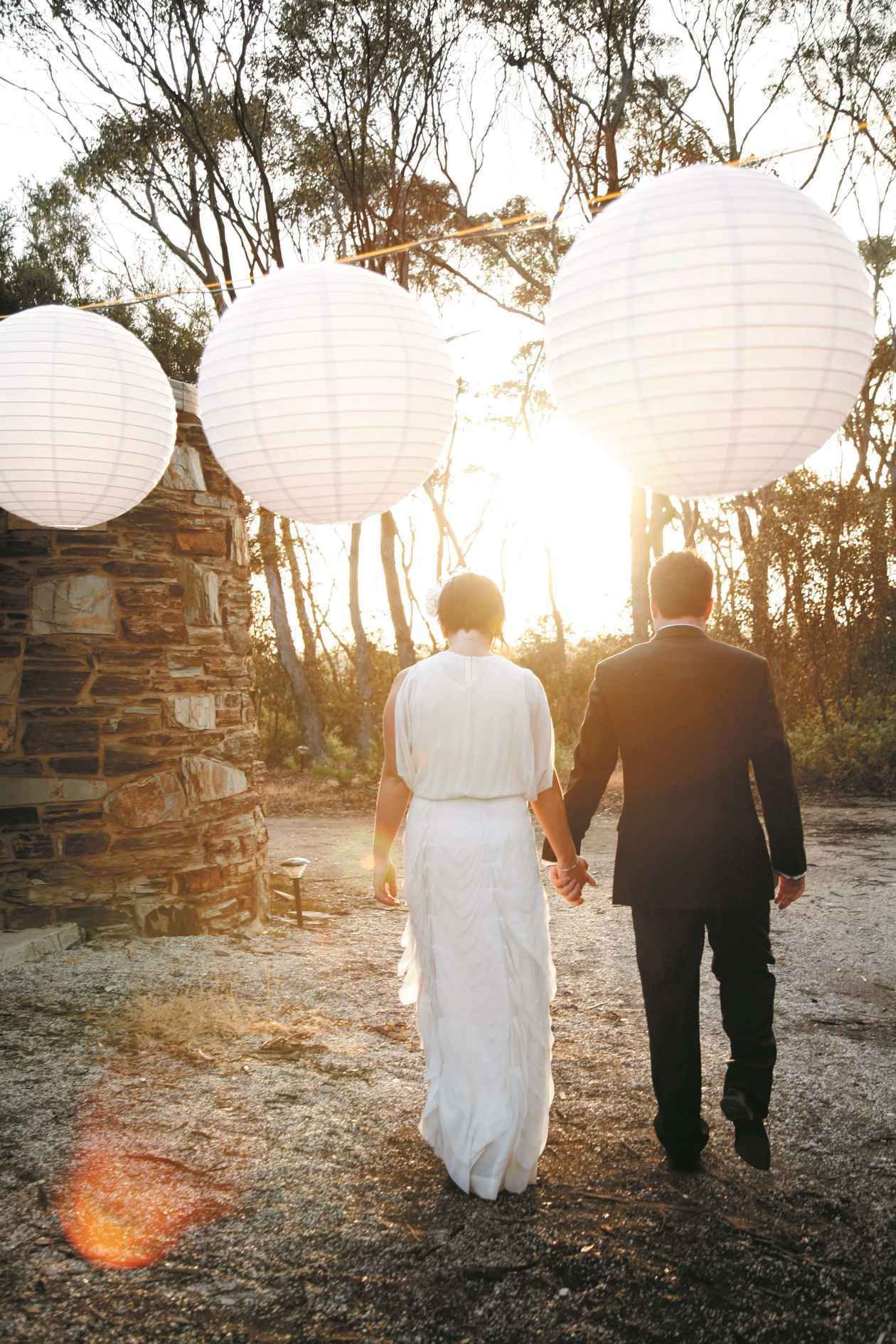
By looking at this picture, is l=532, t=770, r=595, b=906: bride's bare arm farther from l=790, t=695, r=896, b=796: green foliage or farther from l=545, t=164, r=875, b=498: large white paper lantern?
l=790, t=695, r=896, b=796: green foliage

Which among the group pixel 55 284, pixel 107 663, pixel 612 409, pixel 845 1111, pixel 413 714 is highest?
pixel 55 284

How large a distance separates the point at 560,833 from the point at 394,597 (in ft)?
39.6

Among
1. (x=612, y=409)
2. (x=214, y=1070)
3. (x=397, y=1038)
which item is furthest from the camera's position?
(x=397, y=1038)

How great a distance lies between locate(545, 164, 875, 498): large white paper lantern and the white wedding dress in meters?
0.85

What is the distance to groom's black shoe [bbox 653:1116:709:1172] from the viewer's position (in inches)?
107

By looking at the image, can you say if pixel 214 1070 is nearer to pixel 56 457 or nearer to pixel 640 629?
pixel 56 457

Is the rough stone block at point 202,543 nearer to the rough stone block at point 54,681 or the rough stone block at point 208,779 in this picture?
the rough stone block at point 54,681

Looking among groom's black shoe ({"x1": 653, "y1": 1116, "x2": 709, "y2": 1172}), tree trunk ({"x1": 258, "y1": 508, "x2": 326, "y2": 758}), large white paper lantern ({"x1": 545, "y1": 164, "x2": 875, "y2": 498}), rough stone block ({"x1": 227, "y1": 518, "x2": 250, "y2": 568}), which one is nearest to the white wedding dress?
groom's black shoe ({"x1": 653, "y1": 1116, "x2": 709, "y2": 1172})

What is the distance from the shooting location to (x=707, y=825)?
8.87 feet

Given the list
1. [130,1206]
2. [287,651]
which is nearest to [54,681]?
[130,1206]

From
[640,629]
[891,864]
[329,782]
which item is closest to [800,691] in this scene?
[640,629]

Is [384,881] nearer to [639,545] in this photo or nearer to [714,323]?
[714,323]

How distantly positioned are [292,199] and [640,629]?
832 cm

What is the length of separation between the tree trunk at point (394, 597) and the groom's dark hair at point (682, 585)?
1162 centimetres
